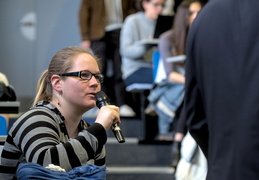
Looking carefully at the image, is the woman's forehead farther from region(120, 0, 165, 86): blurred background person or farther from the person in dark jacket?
region(120, 0, 165, 86): blurred background person

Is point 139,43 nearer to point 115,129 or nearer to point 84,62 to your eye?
point 84,62

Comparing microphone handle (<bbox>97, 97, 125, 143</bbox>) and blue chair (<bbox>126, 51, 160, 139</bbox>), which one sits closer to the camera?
microphone handle (<bbox>97, 97, 125, 143</bbox>)

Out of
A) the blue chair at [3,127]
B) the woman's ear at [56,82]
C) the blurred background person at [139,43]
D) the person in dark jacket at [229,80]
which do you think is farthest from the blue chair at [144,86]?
the person in dark jacket at [229,80]

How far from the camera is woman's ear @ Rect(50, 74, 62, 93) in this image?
2373mm

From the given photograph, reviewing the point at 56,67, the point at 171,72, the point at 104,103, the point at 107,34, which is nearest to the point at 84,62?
the point at 56,67

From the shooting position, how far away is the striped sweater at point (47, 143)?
203 cm

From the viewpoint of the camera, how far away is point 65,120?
233 centimetres

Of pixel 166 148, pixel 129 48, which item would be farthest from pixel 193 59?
pixel 129 48

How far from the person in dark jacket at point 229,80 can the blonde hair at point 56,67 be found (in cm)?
73

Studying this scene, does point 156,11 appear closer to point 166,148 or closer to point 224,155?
point 166,148

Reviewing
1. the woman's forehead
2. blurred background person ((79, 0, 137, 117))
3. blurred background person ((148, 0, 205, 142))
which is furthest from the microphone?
blurred background person ((79, 0, 137, 117))

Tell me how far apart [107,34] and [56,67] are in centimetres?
418

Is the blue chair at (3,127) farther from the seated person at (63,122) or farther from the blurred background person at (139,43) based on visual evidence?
the blurred background person at (139,43)

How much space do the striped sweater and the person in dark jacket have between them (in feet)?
1.58
